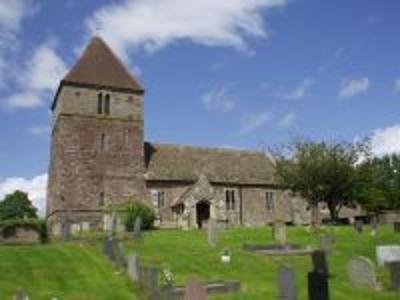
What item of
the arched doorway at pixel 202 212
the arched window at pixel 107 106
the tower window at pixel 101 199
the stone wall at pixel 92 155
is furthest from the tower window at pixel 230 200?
the arched window at pixel 107 106

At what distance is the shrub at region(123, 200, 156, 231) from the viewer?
40688mm

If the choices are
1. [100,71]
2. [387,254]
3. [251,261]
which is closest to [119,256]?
[251,261]

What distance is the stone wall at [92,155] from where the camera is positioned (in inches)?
1753

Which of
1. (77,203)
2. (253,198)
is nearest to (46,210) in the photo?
(77,203)

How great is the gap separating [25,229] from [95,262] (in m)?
13.6

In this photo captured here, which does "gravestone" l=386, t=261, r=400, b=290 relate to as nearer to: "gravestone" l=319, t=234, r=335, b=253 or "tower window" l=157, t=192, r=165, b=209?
"gravestone" l=319, t=234, r=335, b=253

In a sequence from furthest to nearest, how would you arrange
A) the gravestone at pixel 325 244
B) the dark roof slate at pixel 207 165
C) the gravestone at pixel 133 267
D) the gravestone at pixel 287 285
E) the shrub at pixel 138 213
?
the dark roof slate at pixel 207 165, the shrub at pixel 138 213, the gravestone at pixel 325 244, the gravestone at pixel 133 267, the gravestone at pixel 287 285

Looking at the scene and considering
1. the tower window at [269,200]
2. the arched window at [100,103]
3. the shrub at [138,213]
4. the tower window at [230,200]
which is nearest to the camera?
the shrub at [138,213]

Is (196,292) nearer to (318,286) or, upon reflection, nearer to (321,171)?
A: (318,286)

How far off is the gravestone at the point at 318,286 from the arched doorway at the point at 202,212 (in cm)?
3503

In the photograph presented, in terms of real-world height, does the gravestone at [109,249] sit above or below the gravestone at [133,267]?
above

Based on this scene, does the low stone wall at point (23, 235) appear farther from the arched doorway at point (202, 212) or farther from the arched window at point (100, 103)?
the arched doorway at point (202, 212)

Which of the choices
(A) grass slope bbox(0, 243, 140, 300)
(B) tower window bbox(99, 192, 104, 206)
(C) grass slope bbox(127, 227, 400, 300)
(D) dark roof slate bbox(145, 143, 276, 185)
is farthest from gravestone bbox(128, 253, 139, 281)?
(D) dark roof slate bbox(145, 143, 276, 185)

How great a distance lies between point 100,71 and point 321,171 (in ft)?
Result: 67.4
